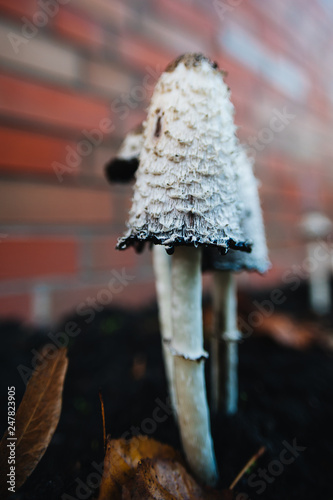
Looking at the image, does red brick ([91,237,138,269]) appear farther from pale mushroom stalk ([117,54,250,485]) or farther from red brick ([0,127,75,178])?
pale mushroom stalk ([117,54,250,485])

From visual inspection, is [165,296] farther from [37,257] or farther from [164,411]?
[37,257]

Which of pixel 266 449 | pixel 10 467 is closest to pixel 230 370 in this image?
pixel 266 449

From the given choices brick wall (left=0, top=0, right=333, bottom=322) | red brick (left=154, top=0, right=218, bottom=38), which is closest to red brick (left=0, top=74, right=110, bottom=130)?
brick wall (left=0, top=0, right=333, bottom=322)

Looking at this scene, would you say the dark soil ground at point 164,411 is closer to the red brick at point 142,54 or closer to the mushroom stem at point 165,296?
the mushroom stem at point 165,296

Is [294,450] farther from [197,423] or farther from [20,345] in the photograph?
[20,345]

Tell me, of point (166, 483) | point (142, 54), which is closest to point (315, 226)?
point (142, 54)

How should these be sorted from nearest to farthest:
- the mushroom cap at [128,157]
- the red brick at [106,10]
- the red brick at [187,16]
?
the mushroom cap at [128,157]
the red brick at [106,10]
the red brick at [187,16]

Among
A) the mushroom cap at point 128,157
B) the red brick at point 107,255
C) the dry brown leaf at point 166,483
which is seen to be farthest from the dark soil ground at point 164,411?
the mushroom cap at point 128,157
